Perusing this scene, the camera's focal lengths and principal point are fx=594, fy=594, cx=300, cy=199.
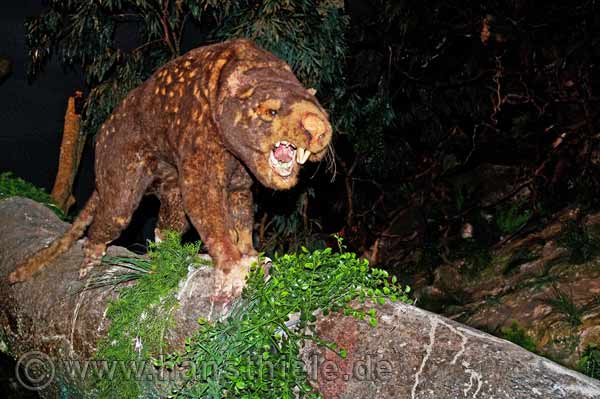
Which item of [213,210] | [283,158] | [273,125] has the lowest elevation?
[213,210]

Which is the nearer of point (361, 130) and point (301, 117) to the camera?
point (301, 117)

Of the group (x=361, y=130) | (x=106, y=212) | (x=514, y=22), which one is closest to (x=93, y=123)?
(x=361, y=130)

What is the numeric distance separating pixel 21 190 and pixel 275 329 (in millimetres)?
4755

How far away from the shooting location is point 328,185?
751cm

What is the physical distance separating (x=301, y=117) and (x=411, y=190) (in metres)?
5.54

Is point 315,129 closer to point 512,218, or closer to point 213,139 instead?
point 213,139

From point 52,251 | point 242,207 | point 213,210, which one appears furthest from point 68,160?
point 213,210

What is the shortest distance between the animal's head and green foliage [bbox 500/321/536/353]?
117 inches

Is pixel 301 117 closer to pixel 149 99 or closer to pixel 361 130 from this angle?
pixel 149 99

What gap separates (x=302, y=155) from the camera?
7.43 feet

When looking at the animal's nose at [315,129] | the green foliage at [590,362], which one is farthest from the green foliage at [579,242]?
the animal's nose at [315,129]

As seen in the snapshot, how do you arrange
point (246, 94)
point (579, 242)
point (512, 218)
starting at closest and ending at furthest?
point (246, 94), point (579, 242), point (512, 218)

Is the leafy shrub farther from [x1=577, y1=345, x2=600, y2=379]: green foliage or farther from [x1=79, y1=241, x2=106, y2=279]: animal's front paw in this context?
[x1=577, y1=345, x2=600, y2=379]: green foliage

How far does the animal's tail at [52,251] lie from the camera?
137 inches
